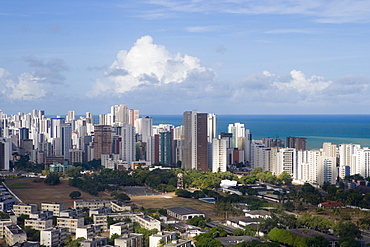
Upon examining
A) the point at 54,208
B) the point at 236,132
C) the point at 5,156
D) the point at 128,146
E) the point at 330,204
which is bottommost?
the point at 330,204

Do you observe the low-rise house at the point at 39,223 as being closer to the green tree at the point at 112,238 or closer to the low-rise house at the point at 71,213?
the low-rise house at the point at 71,213

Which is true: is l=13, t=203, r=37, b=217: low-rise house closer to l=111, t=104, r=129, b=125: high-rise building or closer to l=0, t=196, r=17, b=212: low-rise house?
l=0, t=196, r=17, b=212: low-rise house

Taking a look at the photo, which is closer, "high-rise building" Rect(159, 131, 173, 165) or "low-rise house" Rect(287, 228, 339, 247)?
"low-rise house" Rect(287, 228, 339, 247)

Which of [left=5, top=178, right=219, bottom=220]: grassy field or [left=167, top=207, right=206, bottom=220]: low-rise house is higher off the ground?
[left=167, top=207, right=206, bottom=220]: low-rise house

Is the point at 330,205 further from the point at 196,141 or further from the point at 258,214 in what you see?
the point at 196,141

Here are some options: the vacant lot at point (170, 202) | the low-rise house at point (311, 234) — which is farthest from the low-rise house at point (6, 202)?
the low-rise house at point (311, 234)

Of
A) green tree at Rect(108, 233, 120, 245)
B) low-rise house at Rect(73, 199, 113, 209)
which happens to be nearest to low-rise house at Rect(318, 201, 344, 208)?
low-rise house at Rect(73, 199, 113, 209)

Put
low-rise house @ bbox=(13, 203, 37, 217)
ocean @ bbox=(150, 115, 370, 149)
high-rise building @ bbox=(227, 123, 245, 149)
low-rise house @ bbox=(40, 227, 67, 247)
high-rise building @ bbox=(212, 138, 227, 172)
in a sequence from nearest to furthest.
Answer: low-rise house @ bbox=(40, 227, 67, 247) < low-rise house @ bbox=(13, 203, 37, 217) < high-rise building @ bbox=(212, 138, 227, 172) < high-rise building @ bbox=(227, 123, 245, 149) < ocean @ bbox=(150, 115, 370, 149)

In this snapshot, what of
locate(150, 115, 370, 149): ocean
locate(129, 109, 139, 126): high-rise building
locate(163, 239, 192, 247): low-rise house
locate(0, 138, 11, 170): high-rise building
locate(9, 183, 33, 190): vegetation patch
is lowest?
locate(9, 183, 33, 190): vegetation patch

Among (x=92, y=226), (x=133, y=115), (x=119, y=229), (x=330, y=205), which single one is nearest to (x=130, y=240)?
(x=119, y=229)
